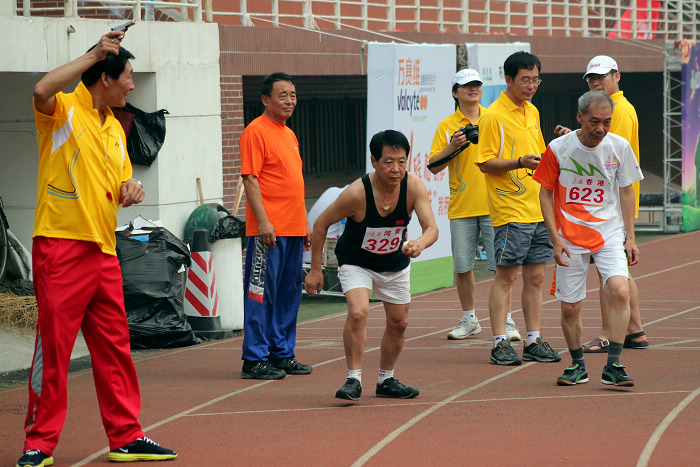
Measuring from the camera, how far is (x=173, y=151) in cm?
1142

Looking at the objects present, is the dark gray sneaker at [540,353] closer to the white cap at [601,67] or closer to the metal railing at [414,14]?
the white cap at [601,67]

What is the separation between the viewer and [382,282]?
6.91m

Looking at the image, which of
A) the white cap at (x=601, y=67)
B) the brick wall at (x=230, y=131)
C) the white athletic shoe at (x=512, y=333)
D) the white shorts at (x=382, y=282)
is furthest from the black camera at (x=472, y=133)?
the brick wall at (x=230, y=131)

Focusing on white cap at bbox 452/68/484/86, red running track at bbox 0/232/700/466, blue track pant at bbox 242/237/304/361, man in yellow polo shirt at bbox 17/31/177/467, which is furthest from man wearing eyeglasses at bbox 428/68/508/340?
man in yellow polo shirt at bbox 17/31/177/467

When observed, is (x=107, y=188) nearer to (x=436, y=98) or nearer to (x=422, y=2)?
(x=436, y=98)

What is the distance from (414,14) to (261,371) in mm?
15056

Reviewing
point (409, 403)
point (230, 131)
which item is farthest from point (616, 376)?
point (230, 131)

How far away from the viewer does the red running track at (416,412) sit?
5.65 meters

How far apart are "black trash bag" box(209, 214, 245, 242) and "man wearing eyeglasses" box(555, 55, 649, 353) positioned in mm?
3585

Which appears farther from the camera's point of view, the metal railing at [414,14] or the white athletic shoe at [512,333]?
the metal railing at [414,14]

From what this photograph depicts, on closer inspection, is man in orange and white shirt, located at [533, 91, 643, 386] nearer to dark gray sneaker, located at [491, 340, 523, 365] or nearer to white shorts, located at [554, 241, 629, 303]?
white shorts, located at [554, 241, 629, 303]

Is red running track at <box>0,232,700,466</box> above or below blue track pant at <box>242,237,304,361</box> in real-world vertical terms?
below

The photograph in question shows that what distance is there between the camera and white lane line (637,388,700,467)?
5445 millimetres

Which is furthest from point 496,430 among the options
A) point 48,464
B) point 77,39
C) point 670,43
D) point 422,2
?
point 422,2
